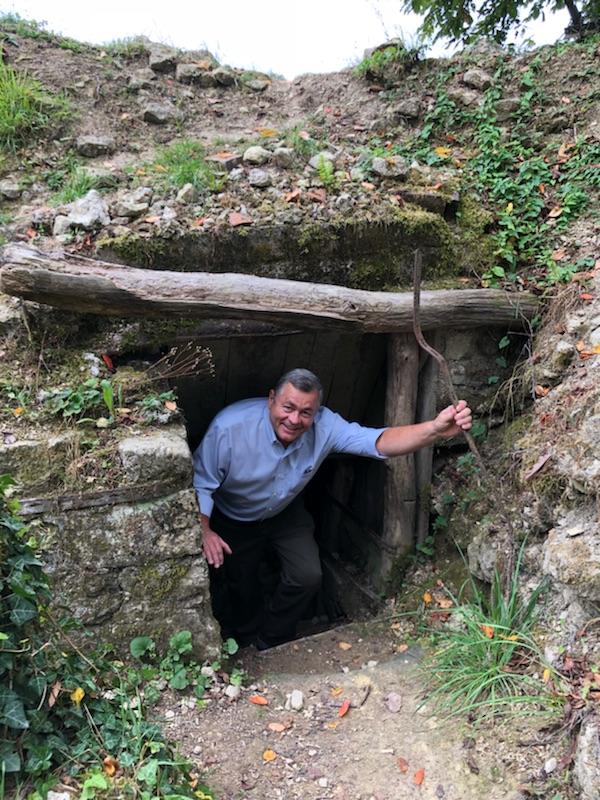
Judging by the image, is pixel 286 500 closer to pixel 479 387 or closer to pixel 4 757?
pixel 479 387

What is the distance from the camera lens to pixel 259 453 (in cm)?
374

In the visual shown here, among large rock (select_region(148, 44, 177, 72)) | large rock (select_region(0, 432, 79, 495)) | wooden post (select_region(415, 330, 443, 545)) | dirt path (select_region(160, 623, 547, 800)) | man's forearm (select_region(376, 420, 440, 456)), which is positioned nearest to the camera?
dirt path (select_region(160, 623, 547, 800))

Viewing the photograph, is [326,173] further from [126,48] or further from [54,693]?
[54,693]

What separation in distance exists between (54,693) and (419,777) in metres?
1.51

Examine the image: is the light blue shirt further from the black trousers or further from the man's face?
the black trousers

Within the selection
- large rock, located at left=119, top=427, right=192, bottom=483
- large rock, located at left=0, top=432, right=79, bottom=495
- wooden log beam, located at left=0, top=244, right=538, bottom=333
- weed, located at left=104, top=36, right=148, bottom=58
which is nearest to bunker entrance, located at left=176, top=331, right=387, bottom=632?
wooden log beam, located at left=0, top=244, right=538, bottom=333

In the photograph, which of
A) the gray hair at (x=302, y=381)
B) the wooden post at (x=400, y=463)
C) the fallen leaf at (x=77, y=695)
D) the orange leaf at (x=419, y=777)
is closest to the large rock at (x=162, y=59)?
the wooden post at (x=400, y=463)

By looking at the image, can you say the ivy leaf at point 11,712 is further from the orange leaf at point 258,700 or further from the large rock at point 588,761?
the large rock at point 588,761

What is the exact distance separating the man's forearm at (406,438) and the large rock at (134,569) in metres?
1.23

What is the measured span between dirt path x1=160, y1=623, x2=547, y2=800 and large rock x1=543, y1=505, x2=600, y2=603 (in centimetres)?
65

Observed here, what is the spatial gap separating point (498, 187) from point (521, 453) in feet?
6.44

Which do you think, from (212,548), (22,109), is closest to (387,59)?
(22,109)

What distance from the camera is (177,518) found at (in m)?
3.04

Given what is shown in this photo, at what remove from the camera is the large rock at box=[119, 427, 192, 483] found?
2.97 metres
